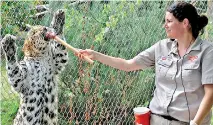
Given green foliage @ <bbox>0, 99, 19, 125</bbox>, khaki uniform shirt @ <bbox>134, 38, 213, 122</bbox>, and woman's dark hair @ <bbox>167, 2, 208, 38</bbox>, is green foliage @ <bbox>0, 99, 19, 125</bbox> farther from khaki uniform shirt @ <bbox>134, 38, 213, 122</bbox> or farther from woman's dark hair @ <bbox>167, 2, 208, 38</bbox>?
woman's dark hair @ <bbox>167, 2, 208, 38</bbox>

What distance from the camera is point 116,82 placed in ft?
14.4

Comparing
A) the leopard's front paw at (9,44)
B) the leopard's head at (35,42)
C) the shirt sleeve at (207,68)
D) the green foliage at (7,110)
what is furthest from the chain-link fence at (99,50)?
the shirt sleeve at (207,68)

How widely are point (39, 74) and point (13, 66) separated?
389mm

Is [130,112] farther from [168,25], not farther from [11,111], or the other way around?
[168,25]

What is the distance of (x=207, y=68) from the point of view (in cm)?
262

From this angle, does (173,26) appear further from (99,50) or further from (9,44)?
(99,50)

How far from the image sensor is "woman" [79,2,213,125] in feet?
8.62

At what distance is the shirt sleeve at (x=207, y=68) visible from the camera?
258 cm

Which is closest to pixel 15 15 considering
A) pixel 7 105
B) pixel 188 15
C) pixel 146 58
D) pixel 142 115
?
pixel 7 105

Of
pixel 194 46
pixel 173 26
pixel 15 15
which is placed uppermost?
pixel 15 15

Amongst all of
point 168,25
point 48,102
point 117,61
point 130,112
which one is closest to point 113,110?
point 130,112

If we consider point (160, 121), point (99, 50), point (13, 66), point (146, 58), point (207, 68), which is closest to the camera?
point (207, 68)

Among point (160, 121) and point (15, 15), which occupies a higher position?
point (15, 15)

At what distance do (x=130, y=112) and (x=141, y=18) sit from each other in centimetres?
116
